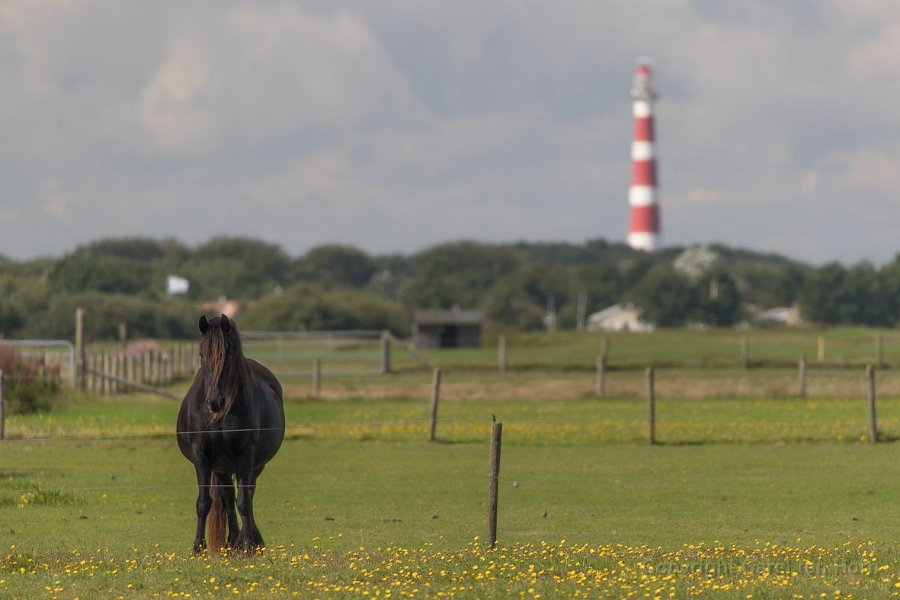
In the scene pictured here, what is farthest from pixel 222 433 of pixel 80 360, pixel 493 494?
pixel 80 360

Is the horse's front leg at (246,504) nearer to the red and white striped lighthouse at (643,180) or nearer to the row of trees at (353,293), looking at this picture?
the row of trees at (353,293)

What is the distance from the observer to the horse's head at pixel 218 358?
16.7 m

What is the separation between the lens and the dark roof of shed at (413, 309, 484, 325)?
343 feet

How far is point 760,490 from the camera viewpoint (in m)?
25.7

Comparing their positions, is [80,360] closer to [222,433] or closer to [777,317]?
[222,433]

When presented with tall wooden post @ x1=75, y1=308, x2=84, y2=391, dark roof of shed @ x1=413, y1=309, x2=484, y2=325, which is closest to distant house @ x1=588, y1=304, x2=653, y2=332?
dark roof of shed @ x1=413, y1=309, x2=484, y2=325

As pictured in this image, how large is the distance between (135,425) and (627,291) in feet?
473

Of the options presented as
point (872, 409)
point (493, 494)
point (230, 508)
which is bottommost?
point (230, 508)

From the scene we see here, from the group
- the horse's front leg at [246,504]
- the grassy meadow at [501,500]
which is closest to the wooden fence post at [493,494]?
the grassy meadow at [501,500]

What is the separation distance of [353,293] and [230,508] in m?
118

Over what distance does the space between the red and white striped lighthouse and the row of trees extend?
15.1ft

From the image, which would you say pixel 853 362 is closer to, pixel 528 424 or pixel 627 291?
pixel 528 424

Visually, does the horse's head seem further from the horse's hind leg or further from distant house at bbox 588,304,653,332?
distant house at bbox 588,304,653,332

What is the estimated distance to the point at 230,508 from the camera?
690 inches
